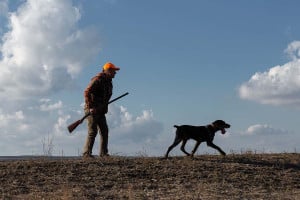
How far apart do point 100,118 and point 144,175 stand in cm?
234

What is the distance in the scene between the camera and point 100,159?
13336mm

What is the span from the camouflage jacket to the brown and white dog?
199cm

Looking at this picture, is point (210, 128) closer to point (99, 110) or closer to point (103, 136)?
point (103, 136)

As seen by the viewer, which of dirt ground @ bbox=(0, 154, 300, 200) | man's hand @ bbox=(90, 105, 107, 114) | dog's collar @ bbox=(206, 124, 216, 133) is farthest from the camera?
dog's collar @ bbox=(206, 124, 216, 133)

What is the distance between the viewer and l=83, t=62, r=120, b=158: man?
45.6 feet

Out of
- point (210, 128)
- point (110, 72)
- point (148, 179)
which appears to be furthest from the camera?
point (210, 128)

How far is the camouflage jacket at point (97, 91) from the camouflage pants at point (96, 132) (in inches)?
12.4

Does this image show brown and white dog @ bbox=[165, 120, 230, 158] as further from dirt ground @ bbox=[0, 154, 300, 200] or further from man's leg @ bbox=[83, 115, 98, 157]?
man's leg @ bbox=[83, 115, 98, 157]

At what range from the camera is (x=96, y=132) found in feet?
45.8

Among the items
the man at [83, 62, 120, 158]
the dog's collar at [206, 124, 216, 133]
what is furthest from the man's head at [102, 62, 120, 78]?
the dog's collar at [206, 124, 216, 133]

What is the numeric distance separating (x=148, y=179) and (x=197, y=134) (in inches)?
126

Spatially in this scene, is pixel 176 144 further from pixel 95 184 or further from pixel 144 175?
pixel 95 184

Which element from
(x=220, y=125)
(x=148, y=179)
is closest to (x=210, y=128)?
(x=220, y=125)

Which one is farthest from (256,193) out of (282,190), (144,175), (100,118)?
(100,118)
